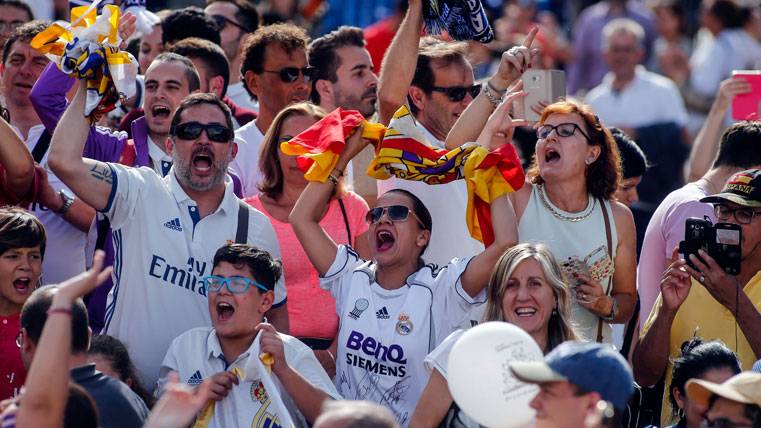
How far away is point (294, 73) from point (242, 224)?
203cm

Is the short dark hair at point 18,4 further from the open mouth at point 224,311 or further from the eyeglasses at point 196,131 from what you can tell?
the open mouth at point 224,311

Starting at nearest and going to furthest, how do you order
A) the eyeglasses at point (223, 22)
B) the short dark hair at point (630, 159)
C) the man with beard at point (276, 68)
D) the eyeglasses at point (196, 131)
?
1. the eyeglasses at point (196, 131)
2. the short dark hair at point (630, 159)
3. the man with beard at point (276, 68)
4. the eyeglasses at point (223, 22)

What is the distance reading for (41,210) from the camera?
730 centimetres

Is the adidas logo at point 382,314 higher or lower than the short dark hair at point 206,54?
lower

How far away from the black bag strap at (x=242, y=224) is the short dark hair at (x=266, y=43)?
6.30 feet

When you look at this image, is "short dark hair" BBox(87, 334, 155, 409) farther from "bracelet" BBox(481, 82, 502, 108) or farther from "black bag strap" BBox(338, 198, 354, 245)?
"bracelet" BBox(481, 82, 502, 108)

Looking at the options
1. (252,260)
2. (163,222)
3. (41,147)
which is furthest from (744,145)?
(41,147)

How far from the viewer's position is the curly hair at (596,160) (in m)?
7.05

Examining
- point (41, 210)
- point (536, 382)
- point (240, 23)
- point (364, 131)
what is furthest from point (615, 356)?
point (240, 23)

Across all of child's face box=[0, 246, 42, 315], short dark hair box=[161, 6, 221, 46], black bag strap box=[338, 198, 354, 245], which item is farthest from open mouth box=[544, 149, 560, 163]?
short dark hair box=[161, 6, 221, 46]

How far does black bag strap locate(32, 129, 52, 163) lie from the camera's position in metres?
7.49

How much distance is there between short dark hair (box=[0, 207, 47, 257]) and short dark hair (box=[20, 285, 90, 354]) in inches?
35.3

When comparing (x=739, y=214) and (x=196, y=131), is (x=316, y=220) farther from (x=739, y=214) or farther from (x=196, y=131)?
(x=739, y=214)

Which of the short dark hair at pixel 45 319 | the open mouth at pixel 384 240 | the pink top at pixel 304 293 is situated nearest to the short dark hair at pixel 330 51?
the pink top at pixel 304 293
